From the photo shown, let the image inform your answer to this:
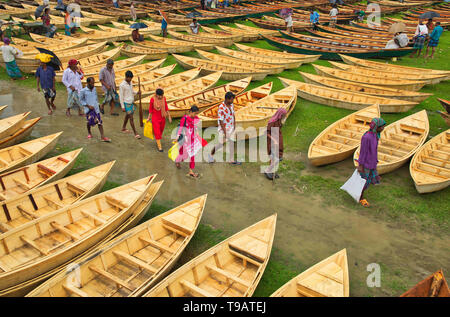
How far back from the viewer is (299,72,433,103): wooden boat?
13664 millimetres

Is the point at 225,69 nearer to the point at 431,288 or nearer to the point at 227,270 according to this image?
the point at 227,270

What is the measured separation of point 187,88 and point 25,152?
7.26 meters

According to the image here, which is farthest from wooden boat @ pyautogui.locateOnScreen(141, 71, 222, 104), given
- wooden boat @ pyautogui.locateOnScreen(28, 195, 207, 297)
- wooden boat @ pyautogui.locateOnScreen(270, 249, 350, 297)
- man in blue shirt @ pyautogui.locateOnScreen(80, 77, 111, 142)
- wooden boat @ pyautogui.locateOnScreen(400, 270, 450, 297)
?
wooden boat @ pyautogui.locateOnScreen(400, 270, 450, 297)

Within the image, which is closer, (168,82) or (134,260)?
(134,260)

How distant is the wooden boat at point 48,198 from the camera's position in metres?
7.04

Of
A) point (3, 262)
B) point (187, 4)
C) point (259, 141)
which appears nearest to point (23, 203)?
point (3, 262)

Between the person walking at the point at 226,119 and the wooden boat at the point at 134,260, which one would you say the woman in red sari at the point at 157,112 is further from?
the wooden boat at the point at 134,260

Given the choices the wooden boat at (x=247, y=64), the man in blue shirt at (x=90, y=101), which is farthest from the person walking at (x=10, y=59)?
the wooden boat at (x=247, y=64)

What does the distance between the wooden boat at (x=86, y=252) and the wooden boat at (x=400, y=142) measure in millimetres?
5637

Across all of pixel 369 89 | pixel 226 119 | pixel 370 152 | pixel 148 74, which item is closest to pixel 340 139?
pixel 370 152

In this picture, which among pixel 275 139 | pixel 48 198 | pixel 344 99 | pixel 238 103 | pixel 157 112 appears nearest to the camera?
pixel 48 198

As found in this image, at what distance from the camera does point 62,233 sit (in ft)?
22.5

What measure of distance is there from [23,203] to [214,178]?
4748 mm

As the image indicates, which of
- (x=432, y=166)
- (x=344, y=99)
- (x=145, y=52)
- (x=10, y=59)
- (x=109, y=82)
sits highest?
(x=10, y=59)
